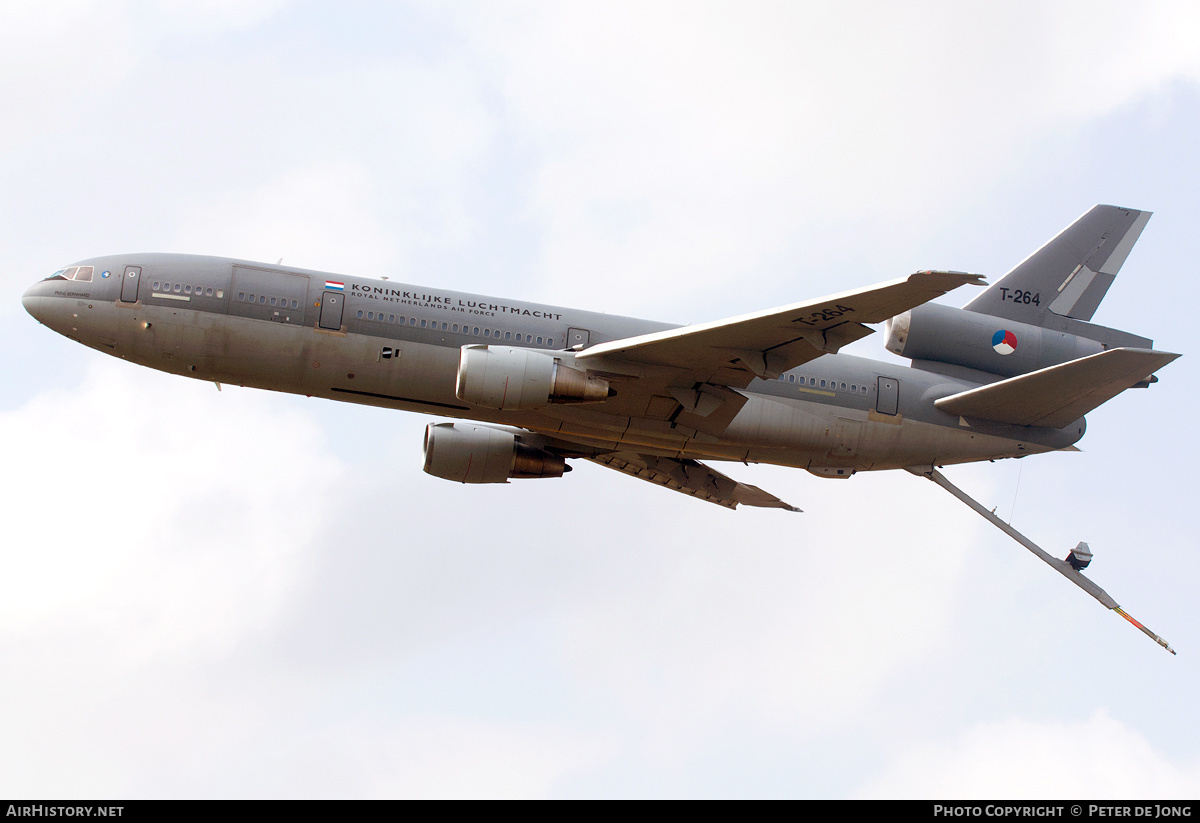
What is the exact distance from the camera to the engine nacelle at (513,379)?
28.4 metres

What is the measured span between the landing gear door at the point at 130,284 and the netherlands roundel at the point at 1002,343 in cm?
2529

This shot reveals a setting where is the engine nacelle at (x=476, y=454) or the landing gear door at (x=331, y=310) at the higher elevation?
the landing gear door at (x=331, y=310)

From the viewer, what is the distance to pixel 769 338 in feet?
94.7

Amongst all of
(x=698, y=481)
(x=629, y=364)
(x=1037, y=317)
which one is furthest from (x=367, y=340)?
(x=1037, y=317)

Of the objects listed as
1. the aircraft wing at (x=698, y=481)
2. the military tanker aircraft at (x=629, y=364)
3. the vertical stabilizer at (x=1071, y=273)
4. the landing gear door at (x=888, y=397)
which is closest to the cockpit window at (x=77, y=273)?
the military tanker aircraft at (x=629, y=364)

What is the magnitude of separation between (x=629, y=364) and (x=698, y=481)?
1072 centimetres

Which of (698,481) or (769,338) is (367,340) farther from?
(698,481)

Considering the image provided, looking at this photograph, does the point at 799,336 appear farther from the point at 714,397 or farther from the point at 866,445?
the point at 866,445

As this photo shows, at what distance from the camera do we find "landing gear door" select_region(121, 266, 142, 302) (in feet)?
99.4

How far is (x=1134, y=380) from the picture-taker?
3259 cm

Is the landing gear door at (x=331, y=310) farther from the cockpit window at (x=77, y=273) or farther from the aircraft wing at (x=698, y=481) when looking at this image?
the aircraft wing at (x=698, y=481)

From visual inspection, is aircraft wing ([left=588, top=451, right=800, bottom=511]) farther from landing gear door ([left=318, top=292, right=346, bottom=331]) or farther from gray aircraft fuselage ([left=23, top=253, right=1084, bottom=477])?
landing gear door ([left=318, top=292, right=346, bottom=331])
